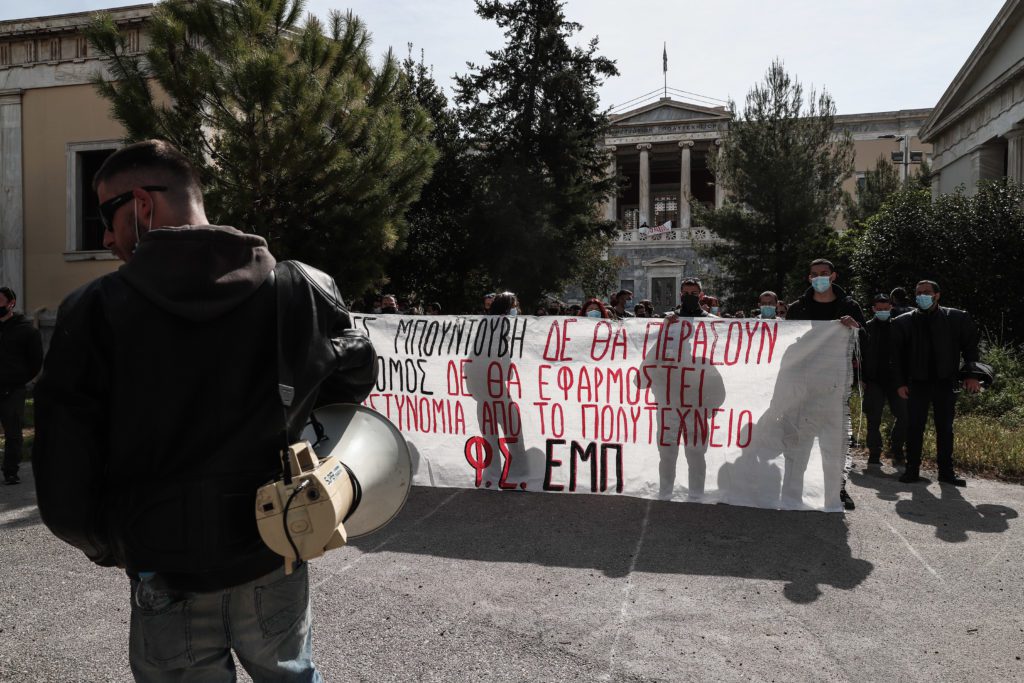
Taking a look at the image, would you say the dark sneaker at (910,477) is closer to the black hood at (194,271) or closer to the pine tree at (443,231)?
the black hood at (194,271)

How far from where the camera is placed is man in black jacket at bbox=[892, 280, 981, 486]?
7434 millimetres

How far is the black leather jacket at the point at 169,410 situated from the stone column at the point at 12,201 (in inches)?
798

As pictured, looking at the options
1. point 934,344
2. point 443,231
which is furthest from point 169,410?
point 443,231

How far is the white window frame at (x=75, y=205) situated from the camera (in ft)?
61.2

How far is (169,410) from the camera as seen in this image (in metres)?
1.75

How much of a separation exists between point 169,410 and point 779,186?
25951 mm

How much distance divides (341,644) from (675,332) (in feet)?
12.3

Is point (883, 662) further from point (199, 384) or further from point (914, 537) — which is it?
point (199, 384)

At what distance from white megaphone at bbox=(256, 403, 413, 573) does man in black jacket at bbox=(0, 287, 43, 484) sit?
6.76 metres

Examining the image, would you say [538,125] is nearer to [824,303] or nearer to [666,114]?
[824,303]

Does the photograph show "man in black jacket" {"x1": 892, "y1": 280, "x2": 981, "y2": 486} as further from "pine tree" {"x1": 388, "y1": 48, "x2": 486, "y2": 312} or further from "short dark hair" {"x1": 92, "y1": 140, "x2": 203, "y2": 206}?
"pine tree" {"x1": 388, "y1": 48, "x2": 486, "y2": 312}

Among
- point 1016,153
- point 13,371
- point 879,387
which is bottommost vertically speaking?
point 879,387

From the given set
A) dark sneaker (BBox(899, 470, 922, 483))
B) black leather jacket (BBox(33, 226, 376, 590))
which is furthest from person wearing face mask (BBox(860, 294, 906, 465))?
black leather jacket (BBox(33, 226, 376, 590))

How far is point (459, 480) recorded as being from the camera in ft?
22.1
